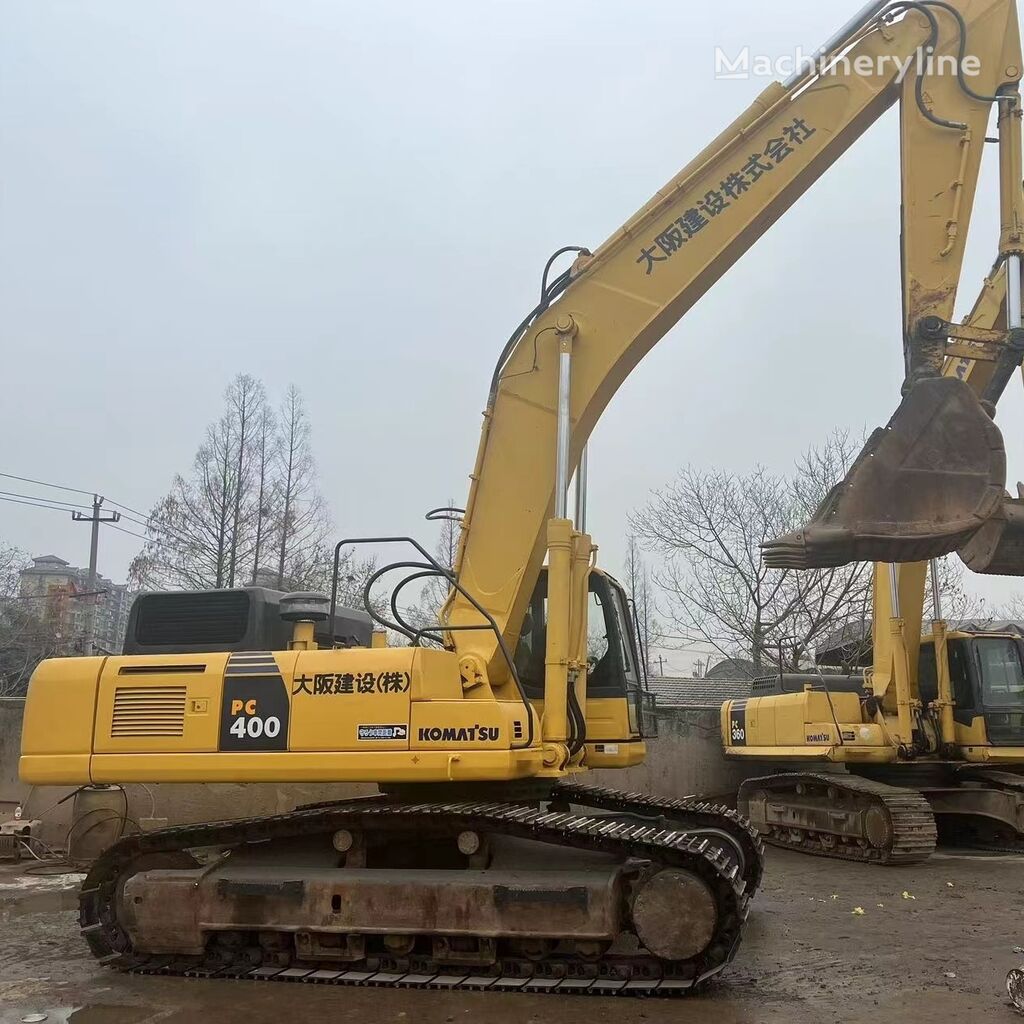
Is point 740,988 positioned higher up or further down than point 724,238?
further down

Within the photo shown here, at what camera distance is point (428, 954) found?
539 cm

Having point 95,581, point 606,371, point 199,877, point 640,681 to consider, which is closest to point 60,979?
point 199,877

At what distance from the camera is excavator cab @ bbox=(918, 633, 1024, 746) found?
10648 millimetres

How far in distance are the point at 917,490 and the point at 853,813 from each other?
527cm

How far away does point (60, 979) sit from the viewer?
537 cm

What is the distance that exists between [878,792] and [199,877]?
6871 millimetres

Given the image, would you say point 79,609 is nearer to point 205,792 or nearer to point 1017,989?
point 205,792

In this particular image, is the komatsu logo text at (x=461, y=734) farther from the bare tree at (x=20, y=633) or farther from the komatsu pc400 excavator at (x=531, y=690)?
the bare tree at (x=20, y=633)

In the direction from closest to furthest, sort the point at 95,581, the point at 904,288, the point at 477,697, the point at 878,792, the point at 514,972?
1. the point at 514,972
2. the point at 477,697
3. the point at 904,288
4. the point at 878,792
5. the point at 95,581

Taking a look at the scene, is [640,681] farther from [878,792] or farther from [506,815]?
[878,792]

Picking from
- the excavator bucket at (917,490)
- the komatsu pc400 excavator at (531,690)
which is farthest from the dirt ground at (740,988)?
the excavator bucket at (917,490)

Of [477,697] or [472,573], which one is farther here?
[472,573]

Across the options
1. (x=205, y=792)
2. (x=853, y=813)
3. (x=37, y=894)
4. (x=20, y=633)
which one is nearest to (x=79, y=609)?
(x=20, y=633)

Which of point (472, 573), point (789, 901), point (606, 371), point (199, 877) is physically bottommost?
point (789, 901)
